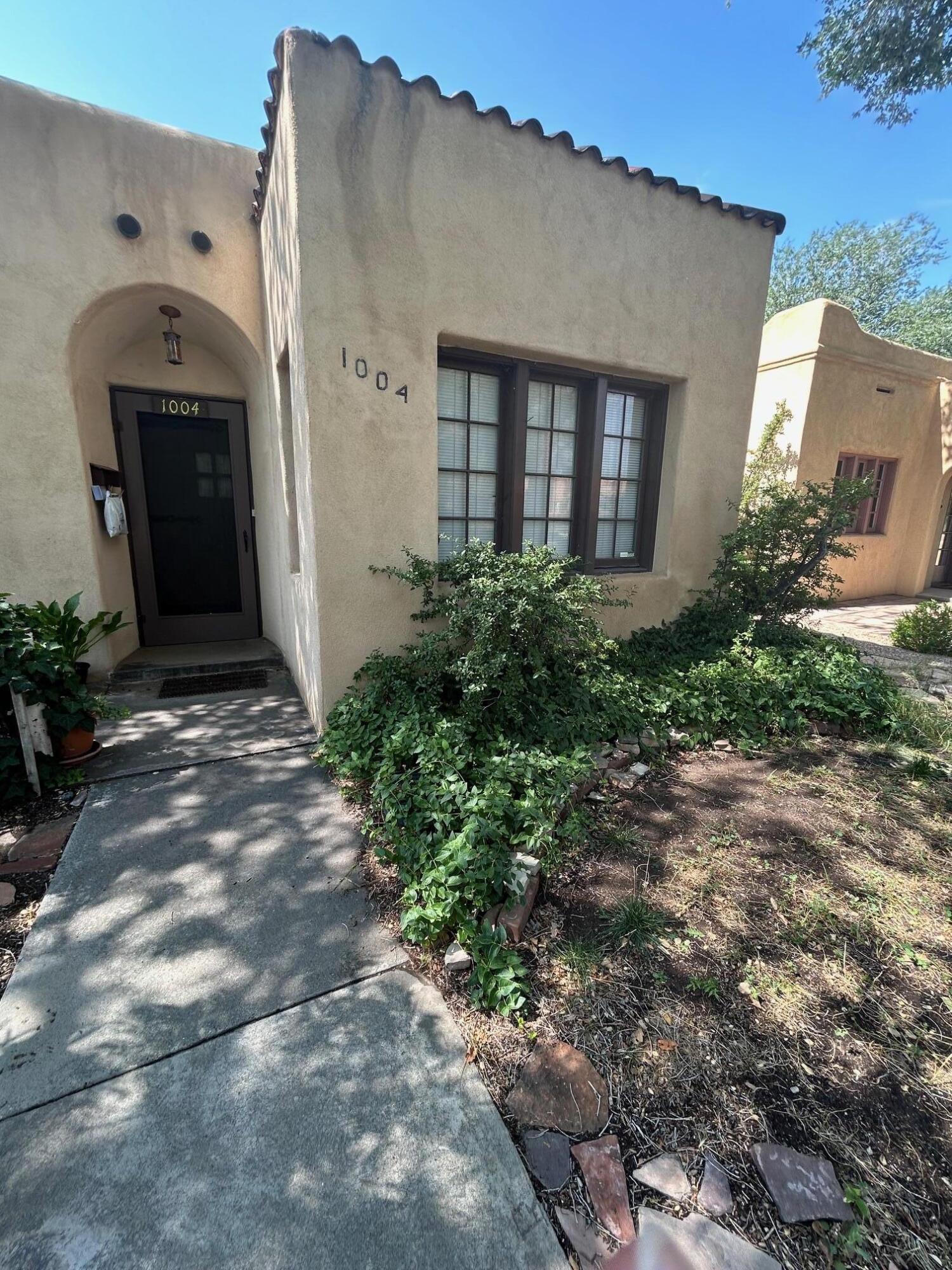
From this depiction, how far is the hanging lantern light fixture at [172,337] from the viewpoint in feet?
14.4

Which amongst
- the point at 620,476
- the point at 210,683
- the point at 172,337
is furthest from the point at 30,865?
the point at 620,476

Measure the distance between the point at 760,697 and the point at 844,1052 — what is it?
8.73ft

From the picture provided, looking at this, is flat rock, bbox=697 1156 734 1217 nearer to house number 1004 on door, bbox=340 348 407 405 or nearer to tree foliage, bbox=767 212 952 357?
house number 1004 on door, bbox=340 348 407 405

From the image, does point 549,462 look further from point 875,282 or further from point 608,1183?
point 875,282

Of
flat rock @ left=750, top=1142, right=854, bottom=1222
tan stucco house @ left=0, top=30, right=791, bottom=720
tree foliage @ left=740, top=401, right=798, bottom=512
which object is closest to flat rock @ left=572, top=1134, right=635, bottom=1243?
flat rock @ left=750, top=1142, right=854, bottom=1222

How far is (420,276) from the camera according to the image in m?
3.31

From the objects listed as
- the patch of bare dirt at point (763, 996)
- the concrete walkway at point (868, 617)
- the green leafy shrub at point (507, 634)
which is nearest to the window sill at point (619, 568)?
the green leafy shrub at point (507, 634)

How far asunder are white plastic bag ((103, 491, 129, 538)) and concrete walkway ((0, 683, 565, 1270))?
307cm

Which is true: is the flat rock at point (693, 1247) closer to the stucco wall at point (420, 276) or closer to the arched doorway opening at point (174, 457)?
the stucco wall at point (420, 276)

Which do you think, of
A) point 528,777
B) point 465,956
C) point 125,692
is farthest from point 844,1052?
point 125,692

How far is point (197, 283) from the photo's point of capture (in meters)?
4.26

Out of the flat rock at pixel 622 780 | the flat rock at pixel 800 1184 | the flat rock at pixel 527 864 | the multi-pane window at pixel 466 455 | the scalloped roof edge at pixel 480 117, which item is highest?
the scalloped roof edge at pixel 480 117

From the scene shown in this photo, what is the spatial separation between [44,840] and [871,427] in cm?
1116

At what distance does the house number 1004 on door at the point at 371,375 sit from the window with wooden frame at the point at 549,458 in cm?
38
